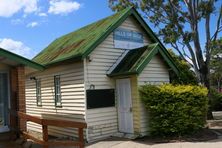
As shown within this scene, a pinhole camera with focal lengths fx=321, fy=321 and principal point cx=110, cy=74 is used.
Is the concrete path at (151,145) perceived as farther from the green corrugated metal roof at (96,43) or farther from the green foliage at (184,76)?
the green foliage at (184,76)

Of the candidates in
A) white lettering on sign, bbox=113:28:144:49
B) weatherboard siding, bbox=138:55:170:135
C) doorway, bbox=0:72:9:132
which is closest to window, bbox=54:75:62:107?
white lettering on sign, bbox=113:28:144:49

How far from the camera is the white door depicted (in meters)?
13.7

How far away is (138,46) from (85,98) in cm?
432

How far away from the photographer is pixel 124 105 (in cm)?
1399

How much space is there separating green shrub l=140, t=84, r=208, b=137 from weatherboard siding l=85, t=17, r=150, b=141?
1682 mm

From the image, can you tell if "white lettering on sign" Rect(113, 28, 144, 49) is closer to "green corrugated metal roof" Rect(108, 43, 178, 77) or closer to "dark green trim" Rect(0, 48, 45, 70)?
"green corrugated metal roof" Rect(108, 43, 178, 77)

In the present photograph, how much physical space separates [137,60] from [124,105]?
2042mm

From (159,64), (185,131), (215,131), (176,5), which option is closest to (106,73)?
(159,64)

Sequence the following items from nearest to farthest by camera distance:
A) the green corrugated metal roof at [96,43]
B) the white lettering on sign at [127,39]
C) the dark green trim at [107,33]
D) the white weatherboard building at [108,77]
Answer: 1. the dark green trim at [107,33]
2. the green corrugated metal roof at [96,43]
3. the white weatherboard building at [108,77]
4. the white lettering on sign at [127,39]

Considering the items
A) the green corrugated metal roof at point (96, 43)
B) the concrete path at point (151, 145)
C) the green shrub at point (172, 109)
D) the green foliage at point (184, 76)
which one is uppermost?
the green corrugated metal roof at point (96, 43)

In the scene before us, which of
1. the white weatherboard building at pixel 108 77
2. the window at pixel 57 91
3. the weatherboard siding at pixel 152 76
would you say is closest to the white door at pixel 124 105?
the white weatherboard building at pixel 108 77

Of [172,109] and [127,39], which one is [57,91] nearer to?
[127,39]

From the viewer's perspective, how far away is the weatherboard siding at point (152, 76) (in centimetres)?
1353

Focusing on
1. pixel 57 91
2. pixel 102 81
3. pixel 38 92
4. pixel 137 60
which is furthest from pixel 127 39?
pixel 38 92
